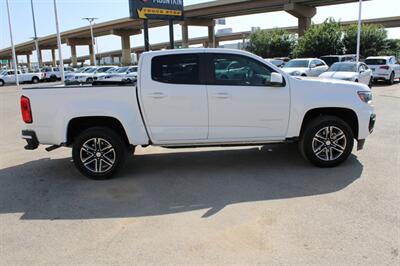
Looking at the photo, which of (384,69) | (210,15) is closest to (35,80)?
(210,15)

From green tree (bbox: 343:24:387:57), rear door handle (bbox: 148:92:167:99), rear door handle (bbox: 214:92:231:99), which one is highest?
green tree (bbox: 343:24:387:57)

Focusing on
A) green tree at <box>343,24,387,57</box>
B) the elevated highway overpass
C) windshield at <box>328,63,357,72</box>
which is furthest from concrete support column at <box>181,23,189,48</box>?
windshield at <box>328,63,357,72</box>

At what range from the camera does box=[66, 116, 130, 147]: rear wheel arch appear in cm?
591

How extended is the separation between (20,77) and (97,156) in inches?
1668

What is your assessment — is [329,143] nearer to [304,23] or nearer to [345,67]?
[345,67]

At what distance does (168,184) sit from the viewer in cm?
567

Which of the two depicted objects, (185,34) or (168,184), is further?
(185,34)

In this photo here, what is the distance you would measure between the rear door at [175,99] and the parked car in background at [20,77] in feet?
138

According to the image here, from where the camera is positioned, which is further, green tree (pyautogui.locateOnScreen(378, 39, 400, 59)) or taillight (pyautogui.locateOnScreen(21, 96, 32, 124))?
green tree (pyautogui.locateOnScreen(378, 39, 400, 59))

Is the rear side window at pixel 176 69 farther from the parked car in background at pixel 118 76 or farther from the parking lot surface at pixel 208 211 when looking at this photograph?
the parking lot surface at pixel 208 211

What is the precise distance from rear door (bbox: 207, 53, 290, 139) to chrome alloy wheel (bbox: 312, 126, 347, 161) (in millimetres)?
602

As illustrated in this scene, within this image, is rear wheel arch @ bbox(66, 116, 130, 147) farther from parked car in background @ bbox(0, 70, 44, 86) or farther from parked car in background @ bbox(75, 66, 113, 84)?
parked car in background @ bbox(0, 70, 44, 86)

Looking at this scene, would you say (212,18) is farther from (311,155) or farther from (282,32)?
(311,155)

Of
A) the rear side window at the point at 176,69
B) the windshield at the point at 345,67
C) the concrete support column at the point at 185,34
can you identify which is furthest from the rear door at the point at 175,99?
the concrete support column at the point at 185,34
